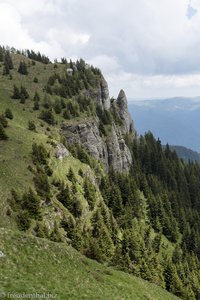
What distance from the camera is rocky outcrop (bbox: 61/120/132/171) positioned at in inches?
4646

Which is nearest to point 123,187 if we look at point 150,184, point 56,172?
point 150,184

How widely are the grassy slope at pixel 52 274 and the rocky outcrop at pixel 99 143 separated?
264 feet

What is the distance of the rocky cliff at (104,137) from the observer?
120m

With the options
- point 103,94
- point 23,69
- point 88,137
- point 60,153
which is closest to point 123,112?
point 103,94

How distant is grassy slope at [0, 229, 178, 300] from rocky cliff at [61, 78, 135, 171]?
264 ft

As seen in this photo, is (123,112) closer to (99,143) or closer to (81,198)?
(99,143)

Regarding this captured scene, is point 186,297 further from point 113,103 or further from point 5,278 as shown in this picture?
point 113,103

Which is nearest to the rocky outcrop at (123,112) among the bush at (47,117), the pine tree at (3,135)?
the bush at (47,117)

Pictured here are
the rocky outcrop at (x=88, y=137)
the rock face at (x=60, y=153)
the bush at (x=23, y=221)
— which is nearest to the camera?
the bush at (x=23, y=221)

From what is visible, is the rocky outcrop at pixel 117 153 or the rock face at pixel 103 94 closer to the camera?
the rocky outcrop at pixel 117 153

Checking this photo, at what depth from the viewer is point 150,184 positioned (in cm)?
14150

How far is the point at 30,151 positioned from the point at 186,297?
4389 centimetres

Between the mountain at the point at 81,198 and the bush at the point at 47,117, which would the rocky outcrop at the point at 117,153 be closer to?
the mountain at the point at 81,198

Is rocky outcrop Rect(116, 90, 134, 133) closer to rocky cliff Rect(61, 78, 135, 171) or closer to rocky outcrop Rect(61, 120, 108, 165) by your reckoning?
rocky cliff Rect(61, 78, 135, 171)
